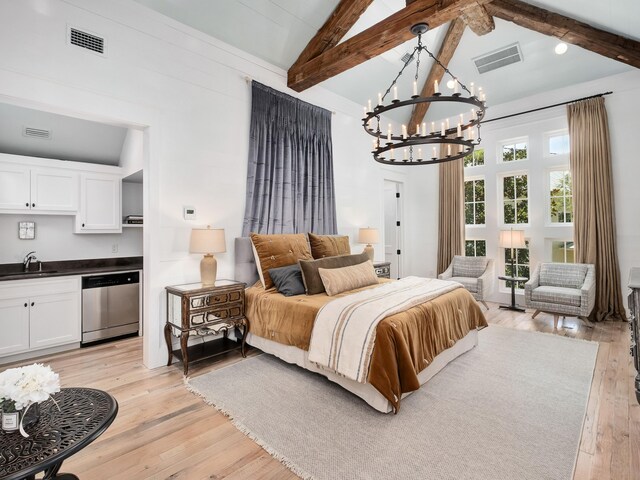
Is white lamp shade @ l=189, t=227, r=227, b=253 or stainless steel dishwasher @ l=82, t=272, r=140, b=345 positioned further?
stainless steel dishwasher @ l=82, t=272, r=140, b=345

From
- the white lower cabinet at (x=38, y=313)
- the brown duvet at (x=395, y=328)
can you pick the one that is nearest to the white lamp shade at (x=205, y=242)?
the brown duvet at (x=395, y=328)

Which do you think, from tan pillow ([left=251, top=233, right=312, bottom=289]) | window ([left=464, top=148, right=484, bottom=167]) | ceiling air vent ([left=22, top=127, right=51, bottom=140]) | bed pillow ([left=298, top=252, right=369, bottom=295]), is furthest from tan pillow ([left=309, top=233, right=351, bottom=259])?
window ([left=464, top=148, right=484, bottom=167])

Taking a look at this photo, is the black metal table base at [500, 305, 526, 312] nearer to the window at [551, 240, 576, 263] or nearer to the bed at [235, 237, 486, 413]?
the window at [551, 240, 576, 263]

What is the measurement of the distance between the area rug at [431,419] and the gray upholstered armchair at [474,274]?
1.92 metres

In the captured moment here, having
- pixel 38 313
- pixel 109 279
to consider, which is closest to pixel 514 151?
pixel 109 279

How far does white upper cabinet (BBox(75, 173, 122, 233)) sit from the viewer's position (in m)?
4.06

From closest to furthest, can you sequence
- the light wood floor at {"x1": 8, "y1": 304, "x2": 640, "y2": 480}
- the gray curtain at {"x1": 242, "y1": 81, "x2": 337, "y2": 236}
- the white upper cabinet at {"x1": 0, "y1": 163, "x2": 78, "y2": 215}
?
the light wood floor at {"x1": 8, "y1": 304, "x2": 640, "y2": 480} < the white upper cabinet at {"x1": 0, "y1": 163, "x2": 78, "y2": 215} < the gray curtain at {"x1": 242, "y1": 81, "x2": 337, "y2": 236}

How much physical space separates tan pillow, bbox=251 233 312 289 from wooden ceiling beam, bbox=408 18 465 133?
158 inches

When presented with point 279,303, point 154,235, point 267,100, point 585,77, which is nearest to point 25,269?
point 154,235

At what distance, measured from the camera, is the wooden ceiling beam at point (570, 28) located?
3.73m

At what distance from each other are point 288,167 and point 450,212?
3.48 metres

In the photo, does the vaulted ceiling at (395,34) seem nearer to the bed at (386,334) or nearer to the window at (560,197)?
the window at (560,197)

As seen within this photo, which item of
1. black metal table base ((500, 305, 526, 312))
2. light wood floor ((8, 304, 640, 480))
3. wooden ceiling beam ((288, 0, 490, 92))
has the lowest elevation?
light wood floor ((8, 304, 640, 480))

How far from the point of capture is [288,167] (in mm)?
4316
